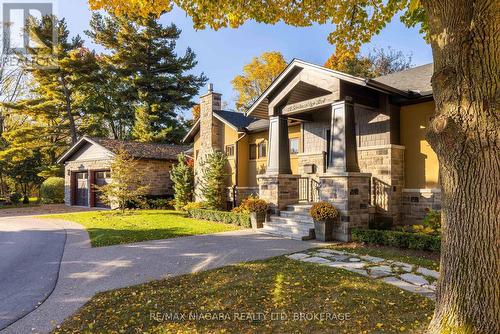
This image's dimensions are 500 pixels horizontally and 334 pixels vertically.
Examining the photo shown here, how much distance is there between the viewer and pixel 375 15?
7344 mm

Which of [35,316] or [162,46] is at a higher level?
[162,46]

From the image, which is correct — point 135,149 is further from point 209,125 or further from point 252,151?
point 252,151

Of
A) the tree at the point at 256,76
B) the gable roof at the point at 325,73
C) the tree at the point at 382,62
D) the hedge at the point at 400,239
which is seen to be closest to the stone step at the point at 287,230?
the hedge at the point at 400,239

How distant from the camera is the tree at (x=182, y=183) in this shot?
18016mm

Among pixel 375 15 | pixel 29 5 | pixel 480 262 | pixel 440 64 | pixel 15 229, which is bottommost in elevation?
pixel 15 229

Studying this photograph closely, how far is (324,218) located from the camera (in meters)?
9.41

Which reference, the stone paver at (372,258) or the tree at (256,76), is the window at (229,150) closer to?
the stone paver at (372,258)

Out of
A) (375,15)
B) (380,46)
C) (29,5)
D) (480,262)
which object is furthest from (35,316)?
(380,46)

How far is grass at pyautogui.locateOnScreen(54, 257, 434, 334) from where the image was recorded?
146 inches

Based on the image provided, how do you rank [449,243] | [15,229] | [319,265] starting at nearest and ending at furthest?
1. [449,243]
2. [319,265]
3. [15,229]

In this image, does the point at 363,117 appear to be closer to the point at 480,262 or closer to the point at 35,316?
the point at 480,262

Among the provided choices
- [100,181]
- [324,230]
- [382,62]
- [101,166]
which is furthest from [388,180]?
[382,62]

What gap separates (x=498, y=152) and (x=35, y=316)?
5582mm

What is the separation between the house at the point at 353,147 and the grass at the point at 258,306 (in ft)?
15.2
